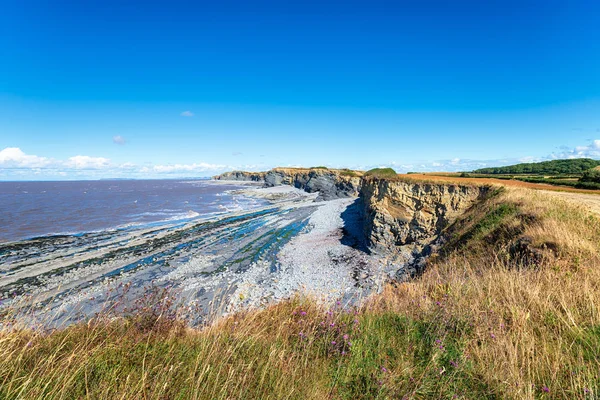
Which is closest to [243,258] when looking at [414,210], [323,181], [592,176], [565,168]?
[414,210]

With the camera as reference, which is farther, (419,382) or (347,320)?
(347,320)

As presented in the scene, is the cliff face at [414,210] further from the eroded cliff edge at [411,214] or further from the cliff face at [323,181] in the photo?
the cliff face at [323,181]

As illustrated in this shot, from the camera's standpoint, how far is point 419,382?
2902 mm

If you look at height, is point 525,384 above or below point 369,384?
above

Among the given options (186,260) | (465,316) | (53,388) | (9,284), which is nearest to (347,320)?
(465,316)

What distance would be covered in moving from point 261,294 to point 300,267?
5.47m

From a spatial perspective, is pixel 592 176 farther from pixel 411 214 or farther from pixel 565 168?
pixel 565 168

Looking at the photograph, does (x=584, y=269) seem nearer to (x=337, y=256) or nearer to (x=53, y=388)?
(x=53, y=388)

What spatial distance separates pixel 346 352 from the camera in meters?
→ 3.57

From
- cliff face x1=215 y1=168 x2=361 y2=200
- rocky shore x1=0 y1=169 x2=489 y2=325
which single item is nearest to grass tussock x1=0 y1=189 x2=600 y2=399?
rocky shore x1=0 y1=169 x2=489 y2=325

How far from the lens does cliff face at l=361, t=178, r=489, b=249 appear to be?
20.7m

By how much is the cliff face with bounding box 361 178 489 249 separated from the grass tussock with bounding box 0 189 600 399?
16507 mm

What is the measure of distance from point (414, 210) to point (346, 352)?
22305 mm

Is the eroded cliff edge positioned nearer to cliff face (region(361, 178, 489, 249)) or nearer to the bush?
cliff face (region(361, 178, 489, 249))
